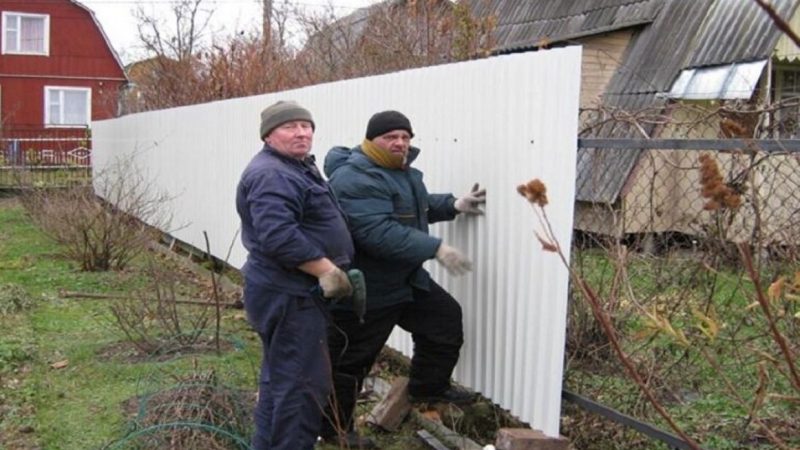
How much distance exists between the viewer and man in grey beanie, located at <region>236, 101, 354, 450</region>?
3918 mm

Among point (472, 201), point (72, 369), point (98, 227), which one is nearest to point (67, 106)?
point (98, 227)

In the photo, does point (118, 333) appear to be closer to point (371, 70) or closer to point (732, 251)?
point (732, 251)

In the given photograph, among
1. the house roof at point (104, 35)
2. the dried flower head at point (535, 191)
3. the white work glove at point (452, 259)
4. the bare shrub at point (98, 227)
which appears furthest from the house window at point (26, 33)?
the dried flower head at point (535, 191)

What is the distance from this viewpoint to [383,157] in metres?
4.43

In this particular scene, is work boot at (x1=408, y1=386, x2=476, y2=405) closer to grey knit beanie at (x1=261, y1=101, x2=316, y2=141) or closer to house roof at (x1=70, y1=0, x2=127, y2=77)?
grey knit beanie at (x1=261, y1=101, x2=316, y2=141)

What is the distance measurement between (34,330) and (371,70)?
20.7 feet

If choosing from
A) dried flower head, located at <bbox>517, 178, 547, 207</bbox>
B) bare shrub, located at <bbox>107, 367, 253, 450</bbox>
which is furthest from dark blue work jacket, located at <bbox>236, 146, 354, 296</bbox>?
dried flower head, located at <bbox>517, 178, 547, 207</bbox>

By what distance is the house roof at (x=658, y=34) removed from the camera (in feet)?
35.4

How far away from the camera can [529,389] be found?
4223 mm

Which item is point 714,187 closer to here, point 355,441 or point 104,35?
point 355,441

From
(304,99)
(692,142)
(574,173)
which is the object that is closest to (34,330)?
(304,99)

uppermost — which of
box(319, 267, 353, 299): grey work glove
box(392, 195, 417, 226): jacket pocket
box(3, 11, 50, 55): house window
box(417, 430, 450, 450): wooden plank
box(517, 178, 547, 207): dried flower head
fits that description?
box(3, 11, 50, 55): house window

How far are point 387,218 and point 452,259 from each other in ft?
1.27

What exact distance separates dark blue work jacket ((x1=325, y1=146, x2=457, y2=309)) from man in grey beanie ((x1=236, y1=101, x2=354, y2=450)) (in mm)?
191
